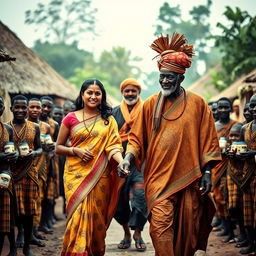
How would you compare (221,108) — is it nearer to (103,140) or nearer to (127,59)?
(103,140)

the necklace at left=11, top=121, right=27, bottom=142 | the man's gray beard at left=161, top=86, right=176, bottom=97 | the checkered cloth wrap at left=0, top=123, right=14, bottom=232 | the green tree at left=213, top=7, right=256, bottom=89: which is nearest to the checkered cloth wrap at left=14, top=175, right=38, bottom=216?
the necklace at left=11, top=121, right=27, bottom=142

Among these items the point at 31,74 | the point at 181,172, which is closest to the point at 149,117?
the point at 181,172

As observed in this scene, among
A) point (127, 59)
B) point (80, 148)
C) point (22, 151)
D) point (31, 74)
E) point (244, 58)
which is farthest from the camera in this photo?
point (127, 59)

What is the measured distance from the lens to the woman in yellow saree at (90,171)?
20.6 ft

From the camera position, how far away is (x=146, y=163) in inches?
241

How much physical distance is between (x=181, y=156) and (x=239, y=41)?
782 inches

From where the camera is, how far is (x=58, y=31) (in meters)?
75.6

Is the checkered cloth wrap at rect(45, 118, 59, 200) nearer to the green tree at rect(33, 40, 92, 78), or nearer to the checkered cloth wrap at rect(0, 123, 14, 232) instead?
the checkered cloth wrap at rect(0, 123, 14, 232)

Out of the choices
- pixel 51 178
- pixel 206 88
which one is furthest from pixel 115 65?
pixel 51 178

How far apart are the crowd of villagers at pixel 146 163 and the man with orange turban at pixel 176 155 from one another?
1 cm

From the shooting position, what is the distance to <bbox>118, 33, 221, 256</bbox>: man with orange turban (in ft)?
19.1

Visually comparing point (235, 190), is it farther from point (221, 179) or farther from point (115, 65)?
point (115, 65)

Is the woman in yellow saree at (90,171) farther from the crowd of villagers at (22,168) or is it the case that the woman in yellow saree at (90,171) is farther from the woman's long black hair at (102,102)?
the crowd of villagers at (22,168)

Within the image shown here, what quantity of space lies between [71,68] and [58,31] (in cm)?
1179
